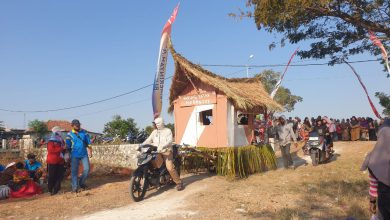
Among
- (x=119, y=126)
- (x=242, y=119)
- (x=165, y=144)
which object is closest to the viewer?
(x=165, y=144)

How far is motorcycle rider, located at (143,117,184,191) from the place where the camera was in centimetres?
829

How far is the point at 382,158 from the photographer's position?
13.8 ft

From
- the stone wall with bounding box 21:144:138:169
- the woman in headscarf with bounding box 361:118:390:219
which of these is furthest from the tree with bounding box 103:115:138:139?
the woman in headscarf with bounding box 361:118:390:219

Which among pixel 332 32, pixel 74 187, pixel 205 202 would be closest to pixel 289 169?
pixel 332 32

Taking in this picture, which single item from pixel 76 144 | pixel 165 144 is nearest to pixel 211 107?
pixel 165 144

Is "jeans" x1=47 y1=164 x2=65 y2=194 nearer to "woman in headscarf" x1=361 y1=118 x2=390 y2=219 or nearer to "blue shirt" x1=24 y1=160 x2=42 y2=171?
"blue shirt" x1=24 y1=160 x2=42 y2=171

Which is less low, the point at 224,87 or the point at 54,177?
the point at 224,87

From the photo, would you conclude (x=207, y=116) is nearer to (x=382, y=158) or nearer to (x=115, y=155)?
(x=115, y=155)

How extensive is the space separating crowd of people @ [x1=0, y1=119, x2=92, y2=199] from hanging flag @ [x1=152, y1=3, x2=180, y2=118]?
213cm

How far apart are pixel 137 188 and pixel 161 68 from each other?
3.82 meters

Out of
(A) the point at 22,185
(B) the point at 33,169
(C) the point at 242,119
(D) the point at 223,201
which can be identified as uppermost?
(C) the point at 242,119

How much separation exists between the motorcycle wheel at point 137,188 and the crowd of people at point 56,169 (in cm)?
167

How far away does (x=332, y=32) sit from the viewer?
10.3m

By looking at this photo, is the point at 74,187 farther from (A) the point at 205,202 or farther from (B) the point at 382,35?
(B) the point at 382,35
